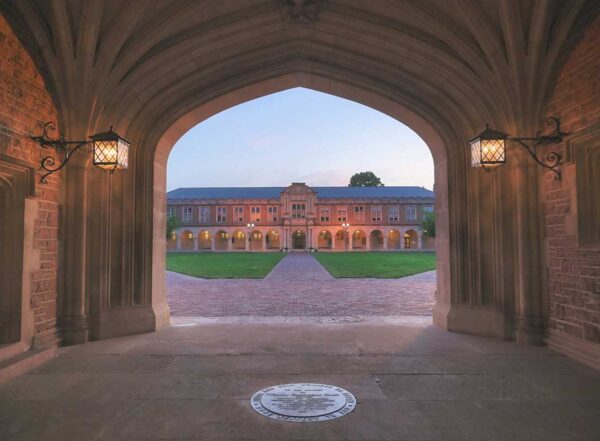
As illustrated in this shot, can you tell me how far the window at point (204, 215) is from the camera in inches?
2616

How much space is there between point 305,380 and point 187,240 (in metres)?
65.8

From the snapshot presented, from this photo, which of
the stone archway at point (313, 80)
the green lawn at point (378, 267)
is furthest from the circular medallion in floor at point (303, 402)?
the green lawn at point (378, 267)

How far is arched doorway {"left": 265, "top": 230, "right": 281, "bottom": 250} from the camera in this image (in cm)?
6619

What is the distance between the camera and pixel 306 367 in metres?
5.23

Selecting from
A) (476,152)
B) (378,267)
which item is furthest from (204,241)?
(476,152)

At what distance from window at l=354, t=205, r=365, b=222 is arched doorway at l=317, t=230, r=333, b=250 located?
5.37 m

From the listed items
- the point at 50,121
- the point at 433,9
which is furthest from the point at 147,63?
the point at 433,9

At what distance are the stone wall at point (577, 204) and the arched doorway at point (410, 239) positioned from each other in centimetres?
6178

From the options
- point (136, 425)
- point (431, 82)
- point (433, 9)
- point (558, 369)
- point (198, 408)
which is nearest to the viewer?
point (136, 425)

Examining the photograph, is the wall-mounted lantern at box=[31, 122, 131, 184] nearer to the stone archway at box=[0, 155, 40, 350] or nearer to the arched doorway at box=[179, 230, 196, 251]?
the stone archway at box=[0, 155, 40, 350]

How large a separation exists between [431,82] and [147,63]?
5378 mm

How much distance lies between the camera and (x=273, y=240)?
66.8 m

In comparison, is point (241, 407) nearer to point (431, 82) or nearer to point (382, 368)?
point (382, 368)

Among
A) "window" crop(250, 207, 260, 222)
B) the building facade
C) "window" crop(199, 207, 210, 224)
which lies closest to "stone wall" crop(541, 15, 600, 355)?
the building facade
